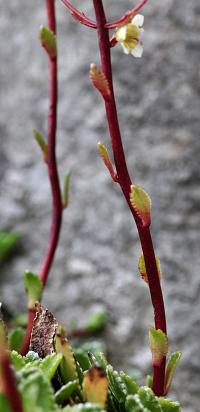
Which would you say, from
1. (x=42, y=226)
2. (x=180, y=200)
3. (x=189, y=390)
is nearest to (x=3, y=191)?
(x=42, y=226)

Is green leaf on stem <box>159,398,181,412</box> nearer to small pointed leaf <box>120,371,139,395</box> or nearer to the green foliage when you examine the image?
small pointed leaf <box>120,371,139,395</box>

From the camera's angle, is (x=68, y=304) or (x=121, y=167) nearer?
(x=121, y=167)

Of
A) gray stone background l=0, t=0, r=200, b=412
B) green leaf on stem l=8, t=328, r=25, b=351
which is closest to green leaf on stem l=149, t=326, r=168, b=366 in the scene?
green leaf on stem l=8, t=328, r=25, b=351

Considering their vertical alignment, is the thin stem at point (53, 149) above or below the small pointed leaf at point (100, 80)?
above

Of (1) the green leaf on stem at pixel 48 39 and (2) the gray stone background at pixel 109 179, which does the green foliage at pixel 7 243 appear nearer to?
(2) the gray stone background at pixel 109 179

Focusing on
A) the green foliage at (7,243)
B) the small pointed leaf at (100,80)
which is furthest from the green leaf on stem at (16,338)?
the green foliage at (7,243)

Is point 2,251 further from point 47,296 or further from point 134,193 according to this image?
point 134,193

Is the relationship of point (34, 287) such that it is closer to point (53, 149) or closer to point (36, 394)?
point (53, 149)
